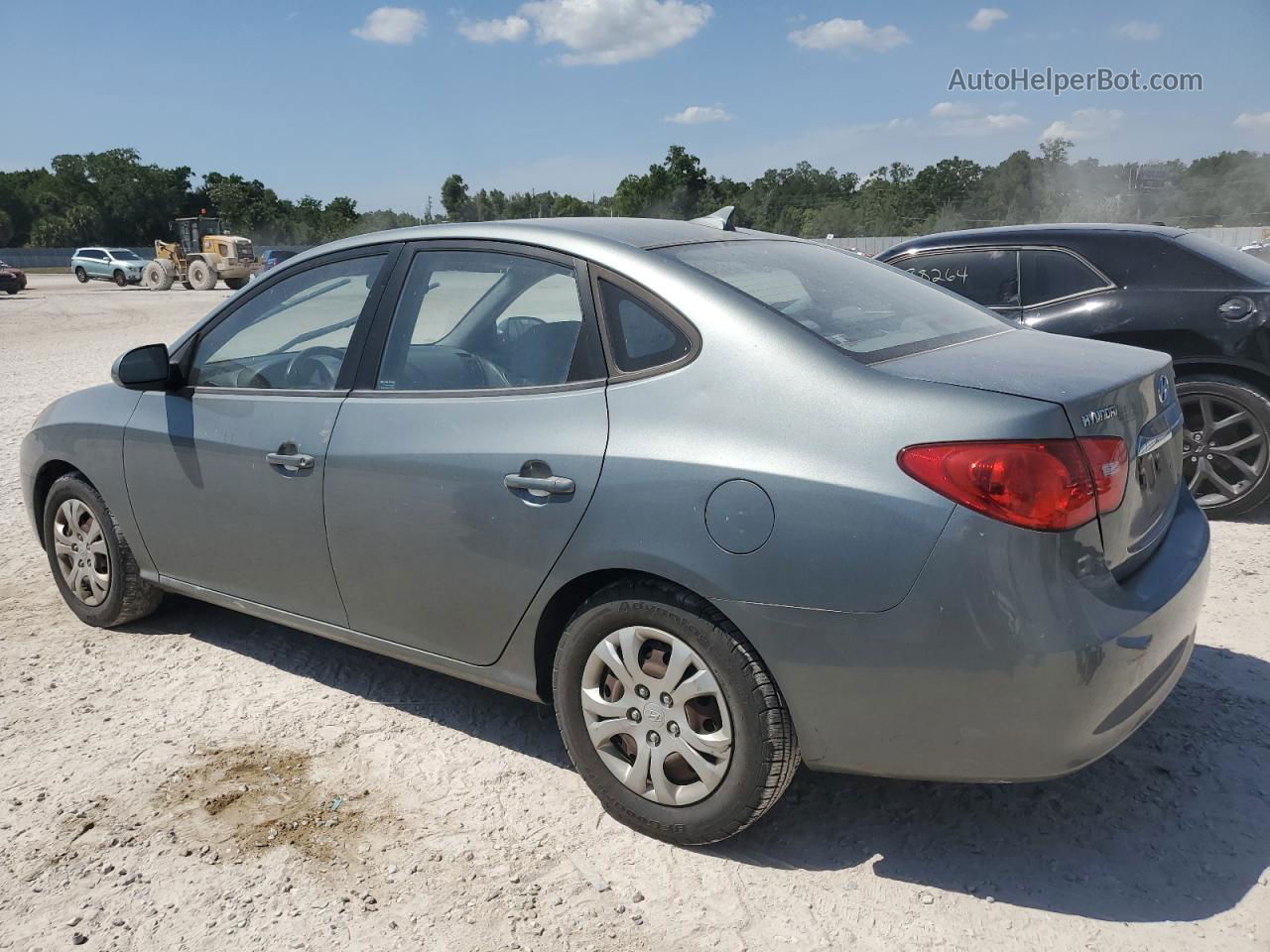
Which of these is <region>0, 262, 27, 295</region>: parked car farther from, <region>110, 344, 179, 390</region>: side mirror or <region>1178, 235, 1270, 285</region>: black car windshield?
<region>1178, 235, 1270, 285</region>: black car windshield

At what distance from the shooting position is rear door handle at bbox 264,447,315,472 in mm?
3414

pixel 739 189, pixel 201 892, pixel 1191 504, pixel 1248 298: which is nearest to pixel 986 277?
pixel 1248 298

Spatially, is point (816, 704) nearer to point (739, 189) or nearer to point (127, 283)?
point (127, 283)

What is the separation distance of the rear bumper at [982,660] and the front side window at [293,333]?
1849 millimetres

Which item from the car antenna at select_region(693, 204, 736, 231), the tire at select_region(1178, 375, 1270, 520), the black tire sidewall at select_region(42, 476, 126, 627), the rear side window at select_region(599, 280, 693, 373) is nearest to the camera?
the rear side window at select_region(599, 280, 693, 373)

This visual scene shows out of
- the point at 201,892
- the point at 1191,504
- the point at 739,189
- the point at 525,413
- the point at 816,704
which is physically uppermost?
the point at 739,189

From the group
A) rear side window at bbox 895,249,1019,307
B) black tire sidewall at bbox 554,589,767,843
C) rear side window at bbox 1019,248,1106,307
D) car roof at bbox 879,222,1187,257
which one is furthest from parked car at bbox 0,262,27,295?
black tire sidewall at bbox 554,589,767,843

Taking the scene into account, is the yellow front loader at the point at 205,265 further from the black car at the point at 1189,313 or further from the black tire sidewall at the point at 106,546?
the black car at the point at 1189,313

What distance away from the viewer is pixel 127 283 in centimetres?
4759

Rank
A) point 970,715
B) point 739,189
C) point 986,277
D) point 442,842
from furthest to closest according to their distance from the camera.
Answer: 1. point 739,189
2. point 986,277
3. point 442,842
4. point 970,715

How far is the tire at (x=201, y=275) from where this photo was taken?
1642 inches

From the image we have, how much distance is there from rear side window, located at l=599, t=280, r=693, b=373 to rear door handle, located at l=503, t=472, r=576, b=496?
350mm

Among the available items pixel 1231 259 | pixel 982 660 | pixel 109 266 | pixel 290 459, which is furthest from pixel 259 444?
pixel 109 266

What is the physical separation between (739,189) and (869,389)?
9544cm
